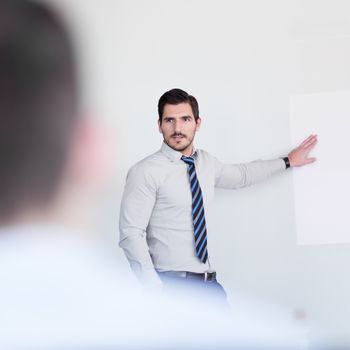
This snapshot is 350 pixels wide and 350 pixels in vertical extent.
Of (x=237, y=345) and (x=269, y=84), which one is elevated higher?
(x=269, y=84)

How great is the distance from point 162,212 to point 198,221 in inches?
6.6

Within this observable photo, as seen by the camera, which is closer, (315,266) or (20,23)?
(20,23)

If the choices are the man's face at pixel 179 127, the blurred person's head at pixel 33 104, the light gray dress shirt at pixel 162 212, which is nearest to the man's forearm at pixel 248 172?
the light gray dress shirt at pixel 162 212

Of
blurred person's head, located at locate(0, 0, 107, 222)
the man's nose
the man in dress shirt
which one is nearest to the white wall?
the man in dress shirt

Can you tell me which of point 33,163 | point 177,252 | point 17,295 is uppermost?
point 33,163

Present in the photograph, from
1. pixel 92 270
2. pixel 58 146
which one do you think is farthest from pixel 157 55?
pixel 58 146

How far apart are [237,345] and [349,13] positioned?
A: 175 centimetres

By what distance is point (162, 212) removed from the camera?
7.91 feet

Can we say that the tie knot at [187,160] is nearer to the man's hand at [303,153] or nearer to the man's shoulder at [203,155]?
the man's shoulder at [203,155]

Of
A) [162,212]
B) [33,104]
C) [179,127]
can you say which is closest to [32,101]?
[33,104]

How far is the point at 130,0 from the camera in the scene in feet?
9.43

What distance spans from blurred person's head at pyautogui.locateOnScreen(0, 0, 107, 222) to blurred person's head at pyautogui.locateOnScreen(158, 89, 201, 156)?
6.59 ft

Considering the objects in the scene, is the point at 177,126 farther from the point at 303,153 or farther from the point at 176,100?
the point at 303,153

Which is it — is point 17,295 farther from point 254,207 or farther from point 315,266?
point 315,266
